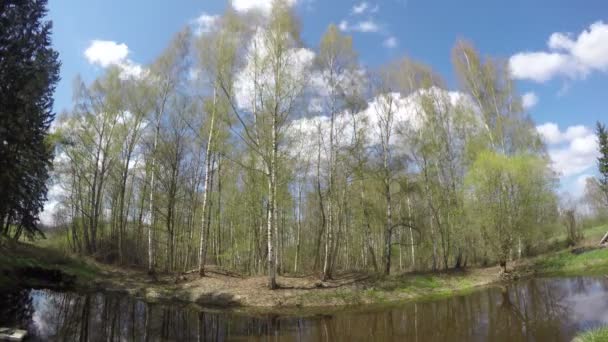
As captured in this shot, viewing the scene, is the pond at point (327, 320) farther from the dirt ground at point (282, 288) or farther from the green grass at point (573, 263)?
the green grass at point (573, 263)

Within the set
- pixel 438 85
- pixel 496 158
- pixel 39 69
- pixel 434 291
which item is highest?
pixel 438 85

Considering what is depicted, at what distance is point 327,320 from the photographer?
502 inches

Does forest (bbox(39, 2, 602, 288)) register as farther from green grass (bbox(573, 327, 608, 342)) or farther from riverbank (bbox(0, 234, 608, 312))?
green grass (bbox(573, 327, 608, 342))

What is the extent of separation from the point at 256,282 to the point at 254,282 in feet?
0.36

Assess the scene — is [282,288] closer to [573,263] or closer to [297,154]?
[297,154]

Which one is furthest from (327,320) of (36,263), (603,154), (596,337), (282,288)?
(603,154)

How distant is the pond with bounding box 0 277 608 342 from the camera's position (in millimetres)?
9914

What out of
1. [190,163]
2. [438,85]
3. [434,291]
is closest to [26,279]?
[190,163]

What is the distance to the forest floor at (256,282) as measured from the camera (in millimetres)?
16328

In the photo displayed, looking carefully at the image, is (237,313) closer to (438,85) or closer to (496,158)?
(496,158)

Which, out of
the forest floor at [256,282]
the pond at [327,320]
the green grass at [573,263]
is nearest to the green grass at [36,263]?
the forest floor at [256,282]

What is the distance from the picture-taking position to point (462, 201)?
1051 inches

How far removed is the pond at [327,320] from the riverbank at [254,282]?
1.76 meters

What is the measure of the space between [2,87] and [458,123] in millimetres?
28415
